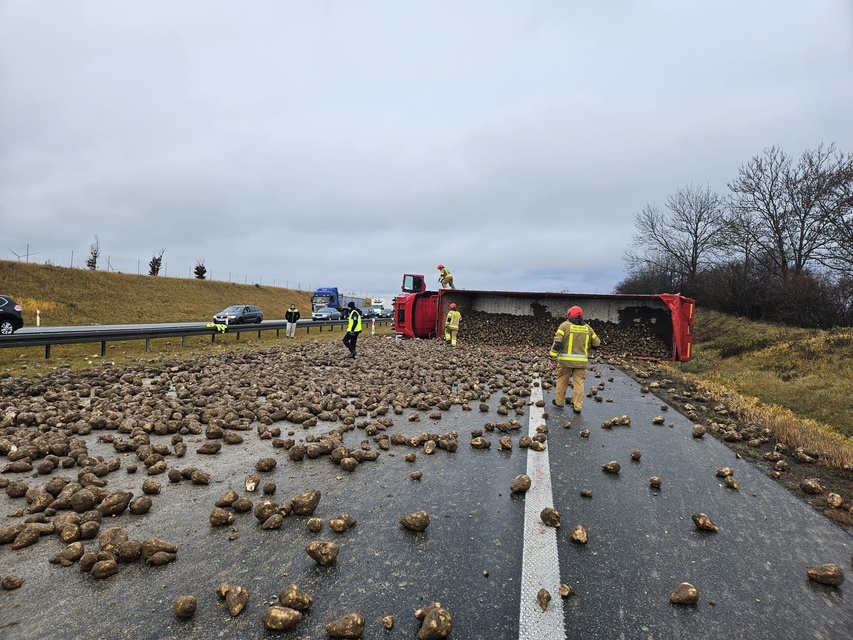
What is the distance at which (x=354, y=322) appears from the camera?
43.9ft

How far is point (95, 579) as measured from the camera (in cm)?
258

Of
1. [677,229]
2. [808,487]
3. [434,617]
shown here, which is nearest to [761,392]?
[808,487]

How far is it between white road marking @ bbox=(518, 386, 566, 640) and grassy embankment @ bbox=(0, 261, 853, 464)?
356 cm

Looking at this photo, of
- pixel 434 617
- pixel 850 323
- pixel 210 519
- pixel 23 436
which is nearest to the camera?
pixel 434 617

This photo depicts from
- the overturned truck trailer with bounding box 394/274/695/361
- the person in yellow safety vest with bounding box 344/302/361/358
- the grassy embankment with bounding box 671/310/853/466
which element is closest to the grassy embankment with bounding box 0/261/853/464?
the grassy embankment with bounding box 671/310/853/466

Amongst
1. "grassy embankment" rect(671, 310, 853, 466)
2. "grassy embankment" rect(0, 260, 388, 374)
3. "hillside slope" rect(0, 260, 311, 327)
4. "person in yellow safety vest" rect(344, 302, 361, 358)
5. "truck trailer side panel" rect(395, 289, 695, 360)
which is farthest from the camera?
"hillside slope" rect(0, 260, 311, 327)

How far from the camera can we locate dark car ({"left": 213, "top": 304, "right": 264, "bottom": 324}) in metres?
27.9

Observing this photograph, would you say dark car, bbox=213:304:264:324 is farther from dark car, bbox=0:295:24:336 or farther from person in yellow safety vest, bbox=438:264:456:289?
person in yellow safety vest, bbox=438:264:456:289

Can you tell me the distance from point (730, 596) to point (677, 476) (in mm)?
1913

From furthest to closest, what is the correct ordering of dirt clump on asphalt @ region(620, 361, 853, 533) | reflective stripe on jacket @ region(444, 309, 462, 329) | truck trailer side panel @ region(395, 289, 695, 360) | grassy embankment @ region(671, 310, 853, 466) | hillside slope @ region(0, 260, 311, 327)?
hillside slope @ region(0, 260, 311, 327), reflective stripe on jacket @ region(444, 309, 462, 329), truck trailer side panel @ region(395, 289, 695, 360), grassy embankment @ region(671, 310, 853, 466), dirt clump on asphalt @ region(620, 361, 853, 533)

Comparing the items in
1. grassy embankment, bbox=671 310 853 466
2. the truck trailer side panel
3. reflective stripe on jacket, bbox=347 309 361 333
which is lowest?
grassy embankment, bbox=671 310 853 466

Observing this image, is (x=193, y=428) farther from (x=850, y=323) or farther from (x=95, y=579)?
(x=850, y=323)

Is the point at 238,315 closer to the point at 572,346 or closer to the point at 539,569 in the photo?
the point at 572,346

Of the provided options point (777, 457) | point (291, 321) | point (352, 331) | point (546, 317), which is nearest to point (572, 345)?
point (777, 457)
